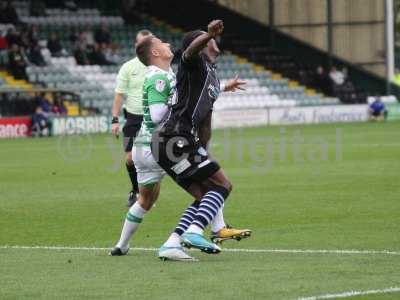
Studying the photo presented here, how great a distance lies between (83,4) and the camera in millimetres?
48250

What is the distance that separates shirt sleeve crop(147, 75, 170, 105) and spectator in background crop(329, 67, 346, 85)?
38.1 m

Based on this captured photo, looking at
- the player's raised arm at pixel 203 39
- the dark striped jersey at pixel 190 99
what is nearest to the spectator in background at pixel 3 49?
the dark striped jersey at pixel 190 99

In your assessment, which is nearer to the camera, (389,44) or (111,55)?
(111,55)

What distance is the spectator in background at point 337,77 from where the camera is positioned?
48438 millimetres

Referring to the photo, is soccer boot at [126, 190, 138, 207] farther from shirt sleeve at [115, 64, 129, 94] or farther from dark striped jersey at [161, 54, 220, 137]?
dark striped jersey at [161, 54, 220, 137]

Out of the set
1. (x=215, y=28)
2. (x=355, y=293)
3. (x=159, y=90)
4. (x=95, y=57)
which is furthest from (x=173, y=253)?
(x=95, y=57)

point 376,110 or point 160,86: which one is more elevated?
point 160,86

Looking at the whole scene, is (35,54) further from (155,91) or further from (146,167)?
(155,91)

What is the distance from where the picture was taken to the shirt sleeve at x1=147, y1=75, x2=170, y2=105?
10648 mm

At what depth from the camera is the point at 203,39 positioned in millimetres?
9984

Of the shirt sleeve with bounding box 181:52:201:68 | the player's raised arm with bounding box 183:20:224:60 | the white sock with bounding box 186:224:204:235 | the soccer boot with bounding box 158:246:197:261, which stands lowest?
the soccer boot with bounding box 158:246:197:261

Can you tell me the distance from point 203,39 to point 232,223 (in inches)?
173

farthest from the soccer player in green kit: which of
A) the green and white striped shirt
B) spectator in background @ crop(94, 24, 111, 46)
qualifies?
spectator in background @ crop(94, 24, 111, 46)

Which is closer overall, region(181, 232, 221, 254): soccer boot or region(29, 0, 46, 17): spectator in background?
region(181, 232, 221, 254): soccer boot
